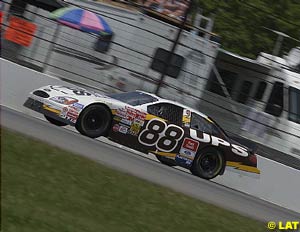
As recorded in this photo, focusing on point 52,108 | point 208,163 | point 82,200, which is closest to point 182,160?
point 208,163

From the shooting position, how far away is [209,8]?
24469 millimetres

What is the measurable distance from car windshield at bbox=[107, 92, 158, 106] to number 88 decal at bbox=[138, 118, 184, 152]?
484 mm

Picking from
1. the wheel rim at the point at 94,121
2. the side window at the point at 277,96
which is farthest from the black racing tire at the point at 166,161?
the side window at the point at 277,96

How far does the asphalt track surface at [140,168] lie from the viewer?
32.3 ft

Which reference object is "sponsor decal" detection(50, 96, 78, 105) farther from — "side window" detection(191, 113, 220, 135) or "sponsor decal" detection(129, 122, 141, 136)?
"side window" detection(191, 113, 220, 135)

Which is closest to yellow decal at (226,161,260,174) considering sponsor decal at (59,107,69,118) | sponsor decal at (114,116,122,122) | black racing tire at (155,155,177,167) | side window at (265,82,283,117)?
black racing tire at (155,155,177,167)

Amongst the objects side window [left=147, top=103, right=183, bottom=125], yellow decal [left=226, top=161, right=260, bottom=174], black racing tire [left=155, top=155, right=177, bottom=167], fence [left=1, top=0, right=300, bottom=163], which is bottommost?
black racing tire [left=155, top=155, right=177, bottom=167]

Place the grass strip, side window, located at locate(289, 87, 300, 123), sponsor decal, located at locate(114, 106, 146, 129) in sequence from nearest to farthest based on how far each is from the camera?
the grass strip < sponsor decal, located at locate(114, 106, 146, 129) < side window, located at locate(289, 87, 300, 123)

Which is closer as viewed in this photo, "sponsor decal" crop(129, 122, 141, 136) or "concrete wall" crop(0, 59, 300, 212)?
"sponsor decal" crop(129, 122, 141, 136)

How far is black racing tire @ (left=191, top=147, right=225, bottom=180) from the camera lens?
12914 mm

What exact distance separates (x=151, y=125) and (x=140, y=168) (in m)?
2.31

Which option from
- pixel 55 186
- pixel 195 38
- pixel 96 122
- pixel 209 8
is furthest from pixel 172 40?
pixel 209 8

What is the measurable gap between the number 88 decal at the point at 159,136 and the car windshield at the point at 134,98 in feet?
1.59

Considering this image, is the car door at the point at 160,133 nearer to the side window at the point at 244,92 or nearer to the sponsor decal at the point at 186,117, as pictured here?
the sponsor decal at the point at 186,117
